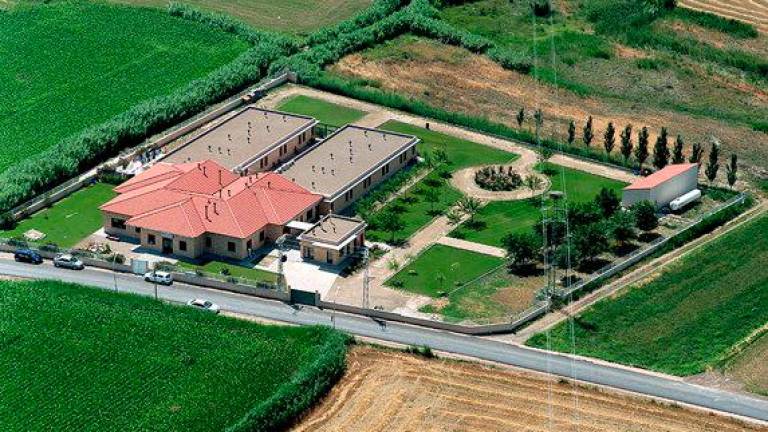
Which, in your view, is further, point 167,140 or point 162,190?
point 167,140

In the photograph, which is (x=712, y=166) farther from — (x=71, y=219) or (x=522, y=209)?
(x=71, y=219)

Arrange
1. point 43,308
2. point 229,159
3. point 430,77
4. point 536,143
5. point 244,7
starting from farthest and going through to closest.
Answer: point 244,7
point 430,77
point 536,143
point 229,159
point 43,308

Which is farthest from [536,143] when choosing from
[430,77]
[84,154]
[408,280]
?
[84,154]

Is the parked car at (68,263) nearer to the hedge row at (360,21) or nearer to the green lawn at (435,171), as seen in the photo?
the green lawn at (435,171)

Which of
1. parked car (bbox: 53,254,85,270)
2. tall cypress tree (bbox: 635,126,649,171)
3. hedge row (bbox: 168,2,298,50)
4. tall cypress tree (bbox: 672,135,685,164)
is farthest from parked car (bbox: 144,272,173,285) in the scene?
hedge row (bbox: 168,2,298,50)

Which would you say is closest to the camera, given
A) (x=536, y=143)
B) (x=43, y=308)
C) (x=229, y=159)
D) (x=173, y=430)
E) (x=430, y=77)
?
(x=173, y=430)

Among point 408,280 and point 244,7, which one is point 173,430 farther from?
point 244,7
